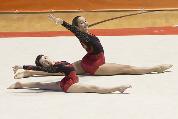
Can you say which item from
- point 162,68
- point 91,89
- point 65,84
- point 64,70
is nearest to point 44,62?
point 64,70

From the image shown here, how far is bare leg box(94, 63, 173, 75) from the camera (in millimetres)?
5039

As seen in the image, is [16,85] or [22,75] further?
[22,75]

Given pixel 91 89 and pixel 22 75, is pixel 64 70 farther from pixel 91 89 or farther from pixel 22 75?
pixel 22 75

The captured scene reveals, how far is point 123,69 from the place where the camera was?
16.7 ft

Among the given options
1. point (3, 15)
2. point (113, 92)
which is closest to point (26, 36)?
point (3, 15)

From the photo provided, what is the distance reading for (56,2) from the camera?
1050 centimetres

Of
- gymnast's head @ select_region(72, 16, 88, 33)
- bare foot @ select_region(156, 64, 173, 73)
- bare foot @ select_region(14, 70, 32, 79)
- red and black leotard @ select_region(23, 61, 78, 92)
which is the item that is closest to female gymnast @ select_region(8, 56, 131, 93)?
red and black leotard @ select_region(23, 61, 78, 92)

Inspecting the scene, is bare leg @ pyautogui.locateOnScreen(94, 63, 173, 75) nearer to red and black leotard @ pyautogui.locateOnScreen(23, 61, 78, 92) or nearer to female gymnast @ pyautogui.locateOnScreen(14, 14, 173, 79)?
female gymnast @ pyautogui.locateOnScreen(14, 14, 173, 79)

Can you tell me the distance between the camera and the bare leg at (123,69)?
504 cm

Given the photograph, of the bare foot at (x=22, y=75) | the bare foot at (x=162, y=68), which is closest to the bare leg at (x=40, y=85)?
the bare foot at (x=22, y=75)

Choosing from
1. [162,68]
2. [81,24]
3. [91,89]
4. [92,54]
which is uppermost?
[81,24]

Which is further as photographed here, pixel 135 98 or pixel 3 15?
pixel 3 15

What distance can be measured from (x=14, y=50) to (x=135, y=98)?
3.60 metres

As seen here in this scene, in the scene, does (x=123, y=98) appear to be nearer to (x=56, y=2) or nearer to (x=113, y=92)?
(x=113, y=92)
